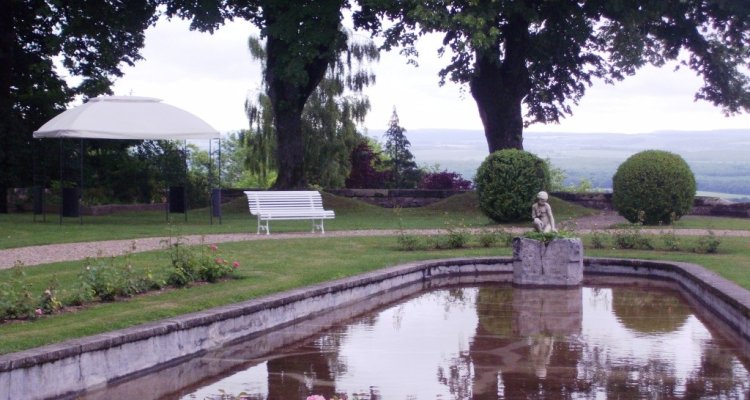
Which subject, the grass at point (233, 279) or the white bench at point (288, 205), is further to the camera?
the white bench at point (288, 205)

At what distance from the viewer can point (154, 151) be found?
29.7 metres

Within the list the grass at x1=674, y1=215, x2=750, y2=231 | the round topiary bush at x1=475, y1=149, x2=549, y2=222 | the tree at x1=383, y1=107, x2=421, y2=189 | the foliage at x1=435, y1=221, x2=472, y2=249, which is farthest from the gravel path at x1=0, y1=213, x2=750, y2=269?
the tree at x1=383, y1=107, x2=421, y2=189

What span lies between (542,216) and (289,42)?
12437 millimetres

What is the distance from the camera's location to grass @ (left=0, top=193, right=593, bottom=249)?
18969 millimetres

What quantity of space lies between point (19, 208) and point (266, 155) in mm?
14780

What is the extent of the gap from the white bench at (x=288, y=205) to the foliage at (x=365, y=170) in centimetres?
1511

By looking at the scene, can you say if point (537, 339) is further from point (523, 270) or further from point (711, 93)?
point (711, 93)

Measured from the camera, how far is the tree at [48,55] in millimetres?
27219

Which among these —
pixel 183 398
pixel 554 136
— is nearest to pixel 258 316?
pixel 183 398

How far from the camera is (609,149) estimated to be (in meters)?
141

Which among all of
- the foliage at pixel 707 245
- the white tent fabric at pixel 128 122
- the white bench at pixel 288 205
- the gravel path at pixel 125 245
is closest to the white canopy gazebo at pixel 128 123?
the white tent fabric at pixel 128 122

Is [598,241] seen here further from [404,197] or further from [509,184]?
[404,197]

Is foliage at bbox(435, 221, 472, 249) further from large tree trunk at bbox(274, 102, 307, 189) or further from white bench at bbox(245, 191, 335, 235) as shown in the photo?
large tree trunk at bbox(274, 102, 307, 189)

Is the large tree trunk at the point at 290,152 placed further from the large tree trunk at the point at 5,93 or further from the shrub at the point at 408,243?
the shrub at the point at 408,243
